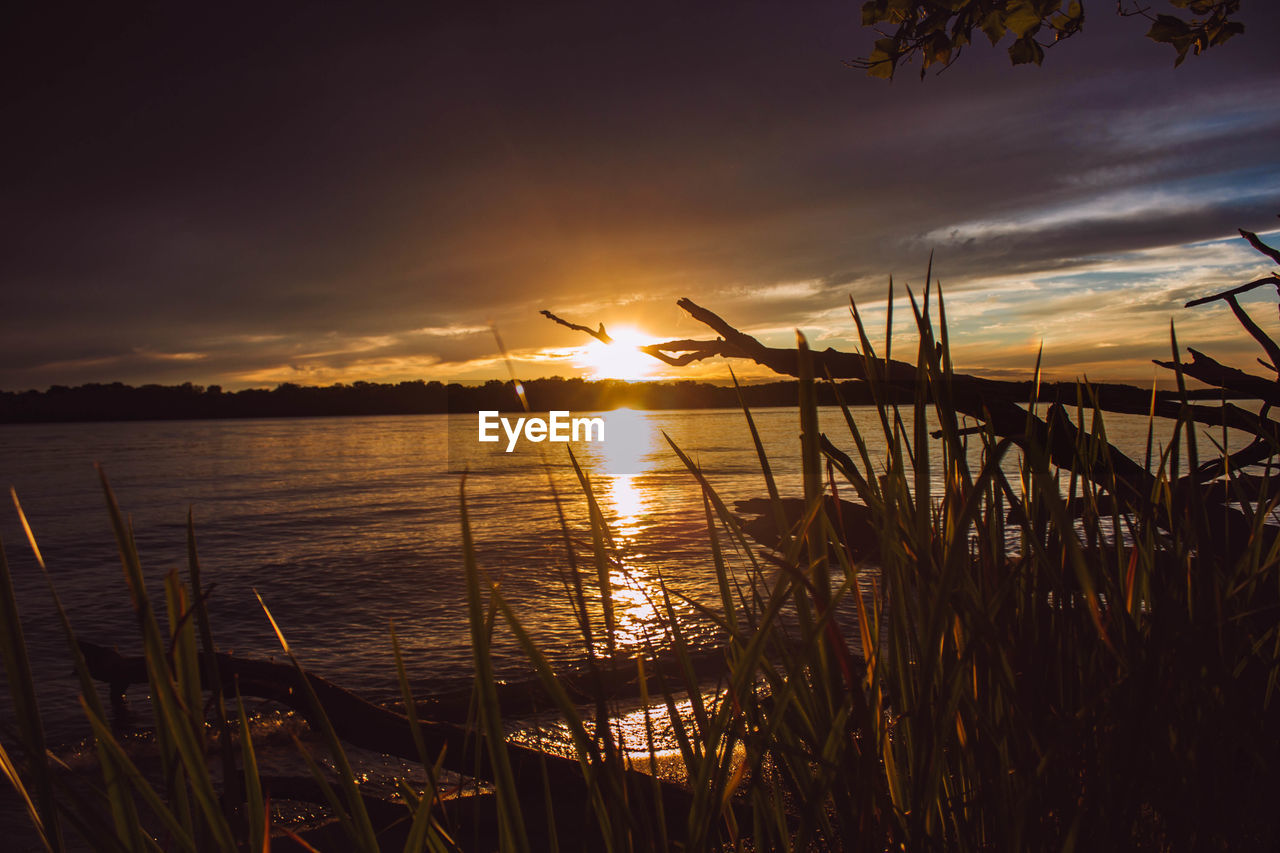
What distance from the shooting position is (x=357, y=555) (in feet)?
38.3

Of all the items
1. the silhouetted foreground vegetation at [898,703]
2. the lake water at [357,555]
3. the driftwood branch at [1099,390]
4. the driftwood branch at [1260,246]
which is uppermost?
the driftwood branch at [1260,246]

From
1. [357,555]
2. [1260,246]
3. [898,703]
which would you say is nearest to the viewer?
[898,703]

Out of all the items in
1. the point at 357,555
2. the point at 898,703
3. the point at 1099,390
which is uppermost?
the point at 1099,390

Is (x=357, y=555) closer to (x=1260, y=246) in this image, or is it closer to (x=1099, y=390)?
(x=1099, y=390)

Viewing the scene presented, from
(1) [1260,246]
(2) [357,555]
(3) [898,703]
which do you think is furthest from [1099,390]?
(2) [357,555]

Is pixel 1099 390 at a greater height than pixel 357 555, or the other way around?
pixel 1099 390

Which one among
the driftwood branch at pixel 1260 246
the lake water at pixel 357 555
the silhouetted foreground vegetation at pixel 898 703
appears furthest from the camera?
the lake water at pixel 357 555

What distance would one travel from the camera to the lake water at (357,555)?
21.2 feet

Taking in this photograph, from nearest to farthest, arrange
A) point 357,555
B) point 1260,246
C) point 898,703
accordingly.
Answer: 1. point 898,703
2. point 1260,246
3. point 357,555

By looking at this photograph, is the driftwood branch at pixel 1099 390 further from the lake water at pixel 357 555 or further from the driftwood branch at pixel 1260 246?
the lake water at pixel 357 555

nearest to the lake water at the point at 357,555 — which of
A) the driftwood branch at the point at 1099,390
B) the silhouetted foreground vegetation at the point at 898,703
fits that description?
the silhouetted foreground vegetation at the point at 898,703

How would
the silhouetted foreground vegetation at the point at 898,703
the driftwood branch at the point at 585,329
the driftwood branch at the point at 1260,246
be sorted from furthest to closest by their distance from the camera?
the driftwood branch at the point at 1260,246 → the driftwood branch at the point at 585,329 → the silhouetted foreground vegetation at the point at 898,703

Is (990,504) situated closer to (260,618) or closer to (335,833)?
(335,833)

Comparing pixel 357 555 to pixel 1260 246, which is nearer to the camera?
pixel 1260 246
